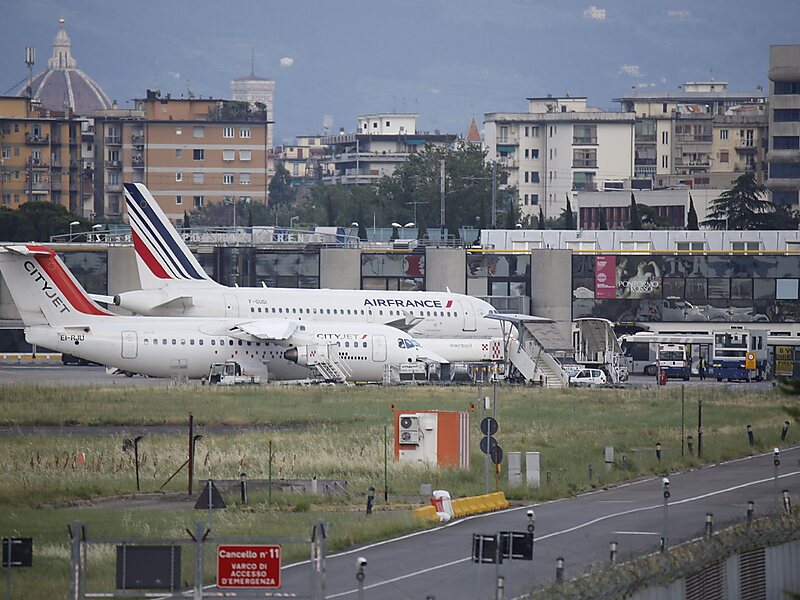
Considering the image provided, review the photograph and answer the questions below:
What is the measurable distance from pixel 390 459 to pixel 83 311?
2836 cm

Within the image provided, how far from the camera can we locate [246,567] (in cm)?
2311

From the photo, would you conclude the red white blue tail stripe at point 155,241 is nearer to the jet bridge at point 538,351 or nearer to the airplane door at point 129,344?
the airplane door at point 129,344

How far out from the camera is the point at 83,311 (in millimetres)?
68688

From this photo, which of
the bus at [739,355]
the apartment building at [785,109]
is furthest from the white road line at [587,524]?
the apartment building at [785,109]

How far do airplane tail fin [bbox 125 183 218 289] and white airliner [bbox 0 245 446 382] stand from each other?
6889 millimetres

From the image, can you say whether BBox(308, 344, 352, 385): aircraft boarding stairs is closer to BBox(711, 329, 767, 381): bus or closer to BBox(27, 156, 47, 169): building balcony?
BBox(711, 329, 767, 381): bus

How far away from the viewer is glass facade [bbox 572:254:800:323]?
99812 millimetres

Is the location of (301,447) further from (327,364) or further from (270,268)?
(270,268)

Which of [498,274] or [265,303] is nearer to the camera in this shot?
[265,303]

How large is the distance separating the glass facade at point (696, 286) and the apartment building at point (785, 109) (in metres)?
57.4

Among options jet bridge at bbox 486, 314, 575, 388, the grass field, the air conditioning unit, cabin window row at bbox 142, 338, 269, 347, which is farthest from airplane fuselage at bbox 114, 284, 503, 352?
the air conditioning unit

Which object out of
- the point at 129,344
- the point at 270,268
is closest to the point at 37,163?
the point at 270,268

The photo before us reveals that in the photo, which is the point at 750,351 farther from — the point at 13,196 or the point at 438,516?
the point at 13,196

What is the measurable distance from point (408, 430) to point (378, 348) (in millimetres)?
31364
